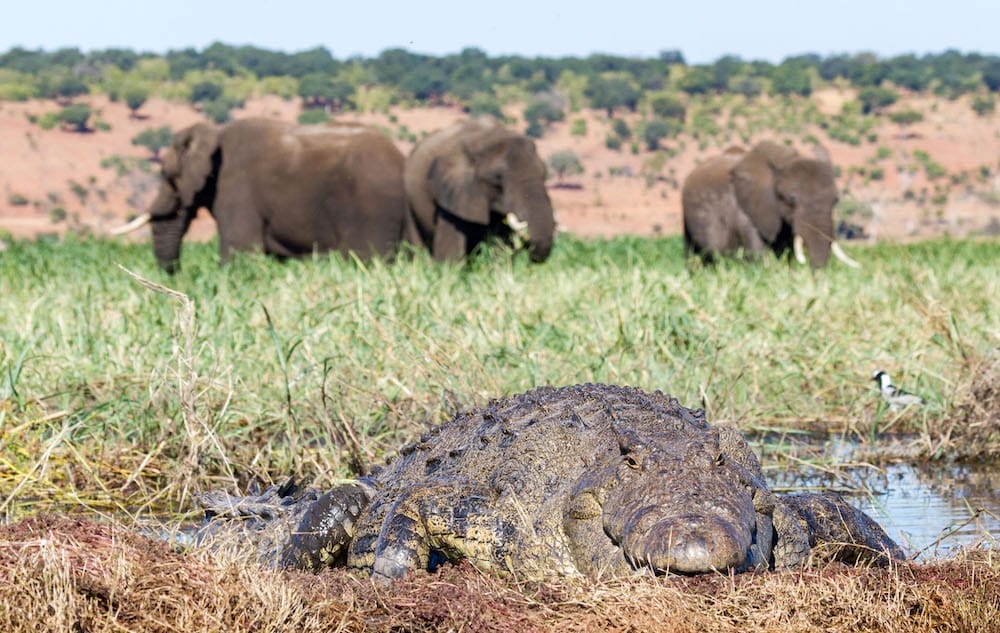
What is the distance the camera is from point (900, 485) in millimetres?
6172

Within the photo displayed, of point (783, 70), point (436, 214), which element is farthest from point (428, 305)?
point (783, 70)

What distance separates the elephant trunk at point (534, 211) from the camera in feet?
50.1

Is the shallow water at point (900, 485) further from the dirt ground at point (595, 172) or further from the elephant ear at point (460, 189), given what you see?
the dirt ground at point (595, 172)

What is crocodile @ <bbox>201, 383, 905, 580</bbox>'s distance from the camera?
11.2ft

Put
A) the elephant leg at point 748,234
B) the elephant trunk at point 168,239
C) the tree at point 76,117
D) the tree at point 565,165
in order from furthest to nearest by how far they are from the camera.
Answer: the tree at point 76,117
the tree at point 565,165
the elephant leg at point 748,234
the elephant trunk at point 168,239

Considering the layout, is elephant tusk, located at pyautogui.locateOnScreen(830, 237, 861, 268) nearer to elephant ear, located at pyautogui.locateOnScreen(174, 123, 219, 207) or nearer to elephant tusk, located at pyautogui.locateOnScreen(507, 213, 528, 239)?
elephant tusk, located at pyautogui.locateOnScreen(507, 213, 528, 239)

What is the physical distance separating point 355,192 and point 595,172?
213 feet

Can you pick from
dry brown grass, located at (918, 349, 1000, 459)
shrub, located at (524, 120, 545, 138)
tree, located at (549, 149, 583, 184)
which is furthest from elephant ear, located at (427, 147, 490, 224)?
shrub, located at (524, 120, 545, 138)

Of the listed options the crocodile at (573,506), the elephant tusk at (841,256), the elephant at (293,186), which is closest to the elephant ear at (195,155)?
the elephant at (293,186)

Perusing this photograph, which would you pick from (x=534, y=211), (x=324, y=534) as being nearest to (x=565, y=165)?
(x=534, y=211)

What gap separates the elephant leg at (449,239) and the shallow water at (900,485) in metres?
8.84

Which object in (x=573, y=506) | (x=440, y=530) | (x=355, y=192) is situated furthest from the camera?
(x=355, y=192)

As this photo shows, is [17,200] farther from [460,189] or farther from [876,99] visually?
[460,189]

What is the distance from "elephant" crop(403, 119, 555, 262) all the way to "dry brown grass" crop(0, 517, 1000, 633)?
11.8 m
